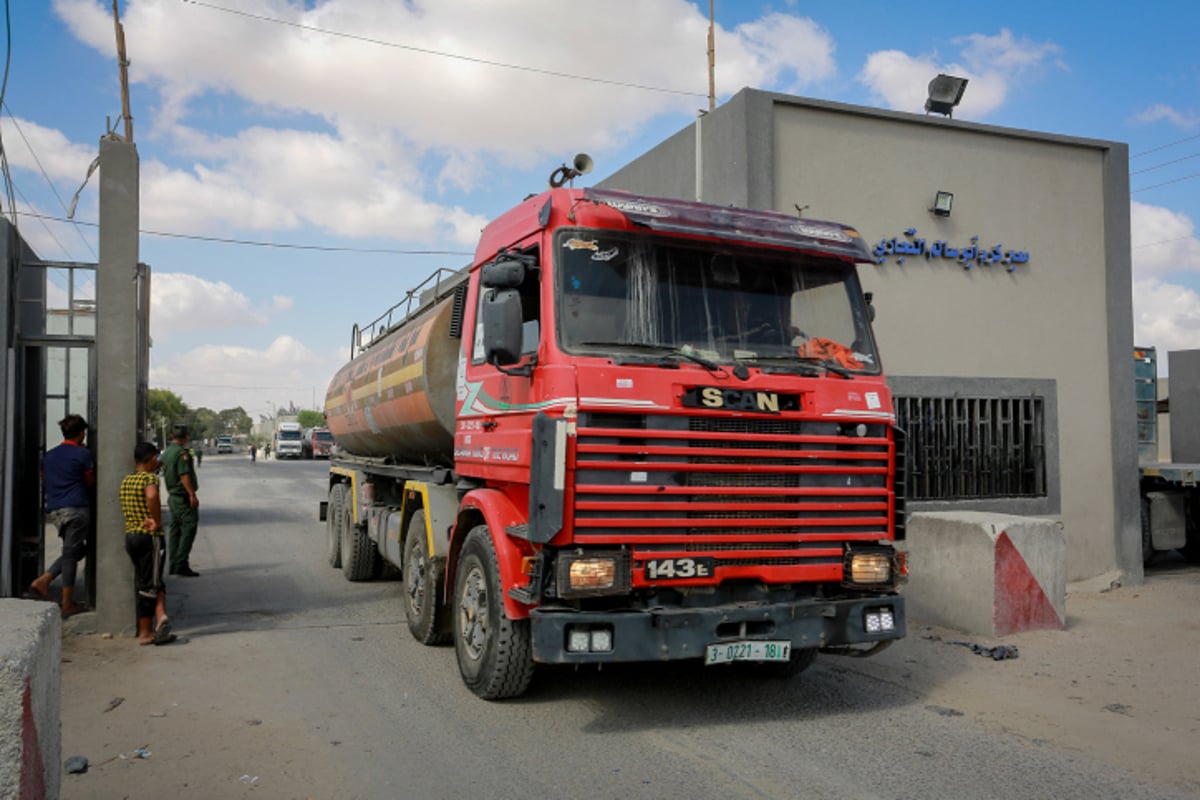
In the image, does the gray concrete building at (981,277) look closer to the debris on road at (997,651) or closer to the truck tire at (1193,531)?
the truck tire at (1193,531)

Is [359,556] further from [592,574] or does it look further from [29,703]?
[29,703]

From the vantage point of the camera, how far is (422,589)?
752 centimetres

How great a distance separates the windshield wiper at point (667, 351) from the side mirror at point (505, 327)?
39cm

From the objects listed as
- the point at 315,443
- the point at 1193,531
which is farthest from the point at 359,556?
the point at 315,443

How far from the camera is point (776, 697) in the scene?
5969mm

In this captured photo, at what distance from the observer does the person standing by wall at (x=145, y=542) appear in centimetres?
749

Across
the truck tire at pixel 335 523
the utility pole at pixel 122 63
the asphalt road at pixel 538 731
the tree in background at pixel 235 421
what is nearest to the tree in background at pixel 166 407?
the tree in background at pixel 235 421

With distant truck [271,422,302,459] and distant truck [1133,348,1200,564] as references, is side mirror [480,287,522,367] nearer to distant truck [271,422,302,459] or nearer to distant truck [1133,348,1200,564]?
distant truck [1133,348,1200,564]

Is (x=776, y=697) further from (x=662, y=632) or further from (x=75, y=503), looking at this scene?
(x=75, y=503)

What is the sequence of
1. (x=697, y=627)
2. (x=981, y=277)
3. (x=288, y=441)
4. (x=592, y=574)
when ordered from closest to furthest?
(x=592, y=574) < (x=697, y=627) < (x=981, y=277) < (x=288, y=441)

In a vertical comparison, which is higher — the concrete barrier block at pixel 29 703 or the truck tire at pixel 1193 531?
the concrete barrier block at pixel 29 703

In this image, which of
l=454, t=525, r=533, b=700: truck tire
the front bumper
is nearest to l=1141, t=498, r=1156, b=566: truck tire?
the front bumper

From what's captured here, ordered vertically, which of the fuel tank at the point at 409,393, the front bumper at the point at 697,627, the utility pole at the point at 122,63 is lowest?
the front bumper at the point at 697,627

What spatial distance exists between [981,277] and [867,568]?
7.36 metres
